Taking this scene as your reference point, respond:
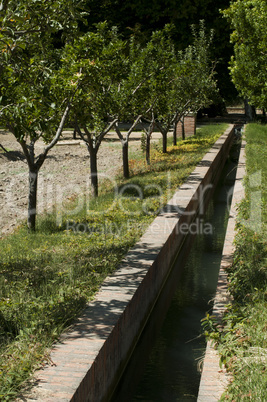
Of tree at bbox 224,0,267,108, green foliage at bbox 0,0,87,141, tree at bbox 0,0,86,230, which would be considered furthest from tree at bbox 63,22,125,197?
tree at bbox 224,0,267,108

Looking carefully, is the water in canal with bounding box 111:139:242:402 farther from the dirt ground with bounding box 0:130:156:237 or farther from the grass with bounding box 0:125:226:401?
the dirt ground with bounding box 0:130:156:237

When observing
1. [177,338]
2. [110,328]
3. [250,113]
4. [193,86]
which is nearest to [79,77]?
[177,338]

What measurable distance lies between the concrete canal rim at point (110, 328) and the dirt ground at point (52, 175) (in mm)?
3635

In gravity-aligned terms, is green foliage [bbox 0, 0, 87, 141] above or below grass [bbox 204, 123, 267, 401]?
above

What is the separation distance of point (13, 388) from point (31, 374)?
252 millimetres

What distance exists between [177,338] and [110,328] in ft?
6.88

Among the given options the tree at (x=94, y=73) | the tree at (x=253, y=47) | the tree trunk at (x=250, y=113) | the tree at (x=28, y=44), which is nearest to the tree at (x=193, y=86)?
the tree at (x=253, y=47)

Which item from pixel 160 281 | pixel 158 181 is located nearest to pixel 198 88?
pixel 158 181

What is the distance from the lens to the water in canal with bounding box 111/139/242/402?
20.3ft

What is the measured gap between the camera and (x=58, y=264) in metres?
7.57

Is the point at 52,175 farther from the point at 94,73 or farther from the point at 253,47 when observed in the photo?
the point at 253,47

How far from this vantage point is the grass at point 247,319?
427 centimetres

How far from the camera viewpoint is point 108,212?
1105 centimetres

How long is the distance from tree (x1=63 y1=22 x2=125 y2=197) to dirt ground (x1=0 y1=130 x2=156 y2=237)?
70.3 inches
